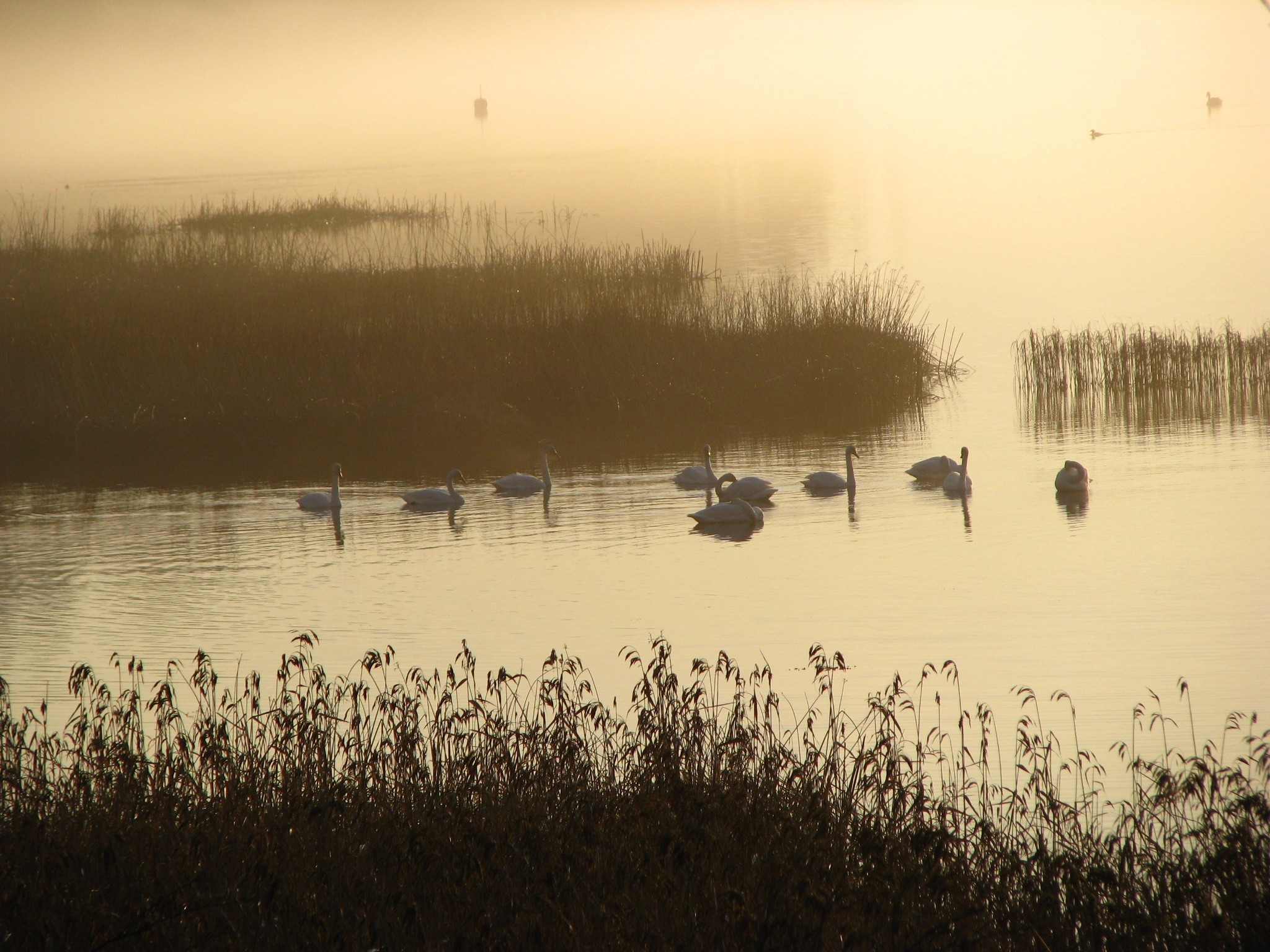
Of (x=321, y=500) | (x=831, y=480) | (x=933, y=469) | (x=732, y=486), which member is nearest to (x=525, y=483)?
(x=321, y=500)

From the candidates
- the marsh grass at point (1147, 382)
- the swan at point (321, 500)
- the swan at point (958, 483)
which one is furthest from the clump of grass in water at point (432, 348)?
the swan at point (958, 483)

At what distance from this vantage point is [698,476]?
691 inches

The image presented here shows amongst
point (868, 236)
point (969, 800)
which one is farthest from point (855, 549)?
point (868, 236)

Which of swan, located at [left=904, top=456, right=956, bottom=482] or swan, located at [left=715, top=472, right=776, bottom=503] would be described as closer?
swan, located at [left=715, top=472, right=776, bottom=503]

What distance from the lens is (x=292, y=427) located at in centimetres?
2238

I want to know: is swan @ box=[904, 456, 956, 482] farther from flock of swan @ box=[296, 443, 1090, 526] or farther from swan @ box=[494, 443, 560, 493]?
swan @ box=[494, 443, 560, 493]

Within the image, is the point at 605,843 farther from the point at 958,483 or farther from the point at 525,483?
the point at 525,483

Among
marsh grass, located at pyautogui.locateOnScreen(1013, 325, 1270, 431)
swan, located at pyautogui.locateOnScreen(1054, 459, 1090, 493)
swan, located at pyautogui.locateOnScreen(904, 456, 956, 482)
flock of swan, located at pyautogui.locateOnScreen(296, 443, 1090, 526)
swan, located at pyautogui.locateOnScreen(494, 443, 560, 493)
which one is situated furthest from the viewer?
marsh grass, located at pyautogui.locateOnScreen(1013, 325, 1270, 431)

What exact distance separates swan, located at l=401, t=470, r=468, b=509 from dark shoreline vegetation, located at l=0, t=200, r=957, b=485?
416 centimetres

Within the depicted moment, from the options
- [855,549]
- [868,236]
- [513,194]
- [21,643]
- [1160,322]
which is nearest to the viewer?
[21,643]

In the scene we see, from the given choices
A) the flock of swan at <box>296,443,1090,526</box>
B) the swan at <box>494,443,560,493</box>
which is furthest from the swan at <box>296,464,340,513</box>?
the swan at <box>494,443,560,493</box>

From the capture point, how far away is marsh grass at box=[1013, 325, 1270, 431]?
21766 mm

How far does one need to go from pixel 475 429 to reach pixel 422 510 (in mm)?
5891

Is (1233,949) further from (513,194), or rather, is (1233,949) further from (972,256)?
(513,194)
